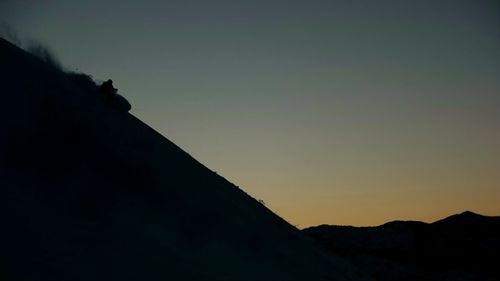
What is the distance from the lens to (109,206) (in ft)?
70.5

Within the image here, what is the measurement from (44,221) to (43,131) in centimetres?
520

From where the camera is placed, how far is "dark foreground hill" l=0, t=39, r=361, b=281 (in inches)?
726

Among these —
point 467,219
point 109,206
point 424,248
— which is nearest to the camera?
point 109,206

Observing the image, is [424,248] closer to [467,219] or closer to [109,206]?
[467,219]

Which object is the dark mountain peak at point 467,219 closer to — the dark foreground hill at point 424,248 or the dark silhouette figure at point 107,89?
the dark foreground hill at point 424,248

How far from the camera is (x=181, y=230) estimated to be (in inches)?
887

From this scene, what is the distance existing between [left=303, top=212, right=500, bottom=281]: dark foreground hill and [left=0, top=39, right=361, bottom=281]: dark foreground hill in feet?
104

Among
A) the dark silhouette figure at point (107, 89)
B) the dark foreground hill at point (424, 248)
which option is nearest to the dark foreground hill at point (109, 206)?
the dark silhouette figure at point (107, 89)

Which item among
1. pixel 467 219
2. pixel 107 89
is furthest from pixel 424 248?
pixel 107 89

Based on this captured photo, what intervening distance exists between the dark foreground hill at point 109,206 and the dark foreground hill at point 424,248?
104ft

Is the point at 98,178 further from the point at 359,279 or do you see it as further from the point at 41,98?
the point at 359,279

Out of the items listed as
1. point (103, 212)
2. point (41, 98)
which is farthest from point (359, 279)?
point (41, 98)

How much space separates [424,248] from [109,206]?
56.5 meters

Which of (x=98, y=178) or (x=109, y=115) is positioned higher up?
(x=109, y=115)
